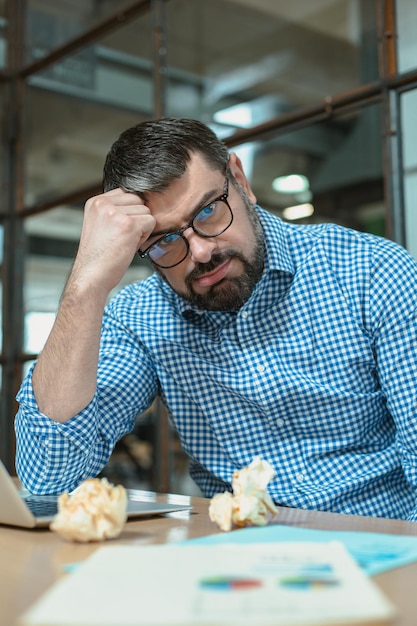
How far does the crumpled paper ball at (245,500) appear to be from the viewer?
823 millimetres

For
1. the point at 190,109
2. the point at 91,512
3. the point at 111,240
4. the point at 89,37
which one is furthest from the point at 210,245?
the point at 89,37

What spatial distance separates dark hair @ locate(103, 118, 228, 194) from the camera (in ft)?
4.33

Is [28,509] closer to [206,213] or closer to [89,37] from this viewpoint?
[206,213]

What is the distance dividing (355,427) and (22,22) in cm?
315

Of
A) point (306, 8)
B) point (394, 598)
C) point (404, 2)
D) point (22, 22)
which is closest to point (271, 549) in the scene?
point (394, 598)

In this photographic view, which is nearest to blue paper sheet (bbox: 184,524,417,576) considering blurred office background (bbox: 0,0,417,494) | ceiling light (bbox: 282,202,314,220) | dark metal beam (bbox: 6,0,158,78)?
blurred office background (bbox: 0,0,417,494)

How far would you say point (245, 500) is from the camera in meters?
0.83

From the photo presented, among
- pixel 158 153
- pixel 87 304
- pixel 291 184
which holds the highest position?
pixel 291 184

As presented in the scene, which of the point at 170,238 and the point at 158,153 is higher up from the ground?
the point at 158,153

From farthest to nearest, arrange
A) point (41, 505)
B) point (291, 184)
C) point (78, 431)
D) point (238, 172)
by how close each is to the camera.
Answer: point (291, 184)
point (238, 172)
point (78, 431)
point (41, 505)

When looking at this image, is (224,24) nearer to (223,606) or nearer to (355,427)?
(355,427)

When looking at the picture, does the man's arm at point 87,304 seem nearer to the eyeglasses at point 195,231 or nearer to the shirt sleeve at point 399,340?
the eyeglasses at point 195,231

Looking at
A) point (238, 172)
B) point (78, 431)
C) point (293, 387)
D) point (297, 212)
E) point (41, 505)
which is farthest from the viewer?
point (297, 212)

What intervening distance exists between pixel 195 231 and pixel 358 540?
2.32 ft
